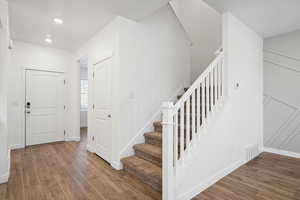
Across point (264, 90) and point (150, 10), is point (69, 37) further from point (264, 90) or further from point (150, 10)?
point (264, 90)

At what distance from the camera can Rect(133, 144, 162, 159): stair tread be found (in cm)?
238

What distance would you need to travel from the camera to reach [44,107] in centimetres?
413

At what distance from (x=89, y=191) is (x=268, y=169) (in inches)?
115

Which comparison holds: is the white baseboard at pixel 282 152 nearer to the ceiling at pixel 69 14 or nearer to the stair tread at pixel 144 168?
the stair tread at pixel 144 168

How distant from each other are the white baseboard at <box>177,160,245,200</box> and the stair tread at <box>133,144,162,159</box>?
25.6 inches

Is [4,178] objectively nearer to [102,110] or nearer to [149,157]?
[102,110]

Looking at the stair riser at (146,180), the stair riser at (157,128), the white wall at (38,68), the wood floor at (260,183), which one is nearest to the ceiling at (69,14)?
the white wall at (38,68)

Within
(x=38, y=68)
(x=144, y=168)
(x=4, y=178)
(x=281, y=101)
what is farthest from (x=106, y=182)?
(x=281, y=101)

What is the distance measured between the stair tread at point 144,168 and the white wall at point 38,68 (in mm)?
2660

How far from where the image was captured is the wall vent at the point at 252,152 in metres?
2.95

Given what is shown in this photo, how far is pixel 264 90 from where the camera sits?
351 centimetres

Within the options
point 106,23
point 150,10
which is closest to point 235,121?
point 150,10

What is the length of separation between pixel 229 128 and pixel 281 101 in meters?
1.85

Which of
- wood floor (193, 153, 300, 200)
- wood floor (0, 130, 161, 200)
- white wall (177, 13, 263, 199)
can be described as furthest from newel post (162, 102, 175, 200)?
wood floor (193, 153, 300, 200)
